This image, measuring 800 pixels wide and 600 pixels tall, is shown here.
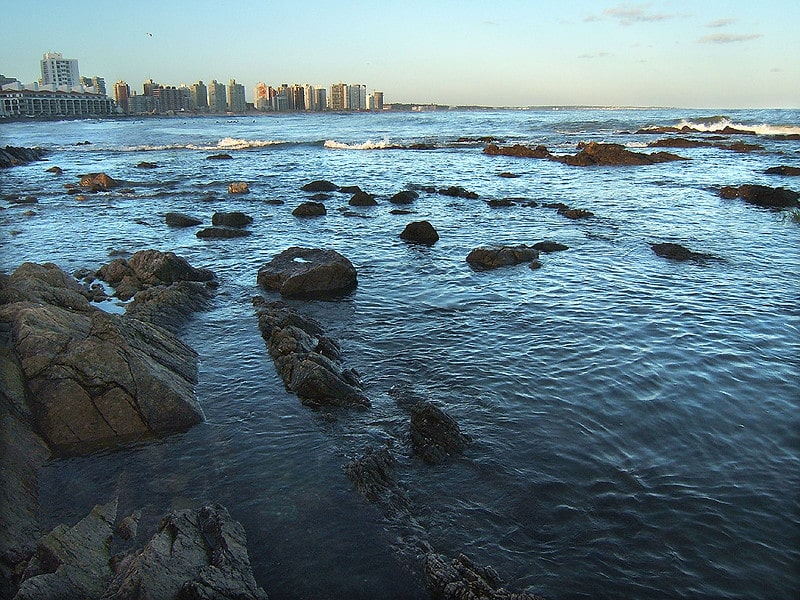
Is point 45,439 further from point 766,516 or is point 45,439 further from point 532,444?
point 766,516

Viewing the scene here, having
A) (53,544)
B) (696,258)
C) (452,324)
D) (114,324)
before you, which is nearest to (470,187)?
(696,258)

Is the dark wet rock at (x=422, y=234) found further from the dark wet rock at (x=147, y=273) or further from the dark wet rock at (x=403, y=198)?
the dark wet rock at (x=403, y=198)

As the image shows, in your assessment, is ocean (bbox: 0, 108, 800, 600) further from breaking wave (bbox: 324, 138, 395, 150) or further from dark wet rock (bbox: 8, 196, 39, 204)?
breaking wave (bbox: 324, 138, 395, 150)

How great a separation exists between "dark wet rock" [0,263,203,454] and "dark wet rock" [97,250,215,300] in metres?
5.60

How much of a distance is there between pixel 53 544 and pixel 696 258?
788 inches

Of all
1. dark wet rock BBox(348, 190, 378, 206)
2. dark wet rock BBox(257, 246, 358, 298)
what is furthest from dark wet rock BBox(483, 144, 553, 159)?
dark wet rock BBox(257, 246, 358, 298)

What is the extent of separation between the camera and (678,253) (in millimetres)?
19891

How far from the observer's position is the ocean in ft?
22.5

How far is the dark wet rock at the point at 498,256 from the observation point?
19.2m

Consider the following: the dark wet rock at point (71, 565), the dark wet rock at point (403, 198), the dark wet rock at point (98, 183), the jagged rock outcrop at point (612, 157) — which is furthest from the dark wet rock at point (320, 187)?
the dark wet rock at point (71, 565)

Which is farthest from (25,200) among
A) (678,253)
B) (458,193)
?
(678,253)

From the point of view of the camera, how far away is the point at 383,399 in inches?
416

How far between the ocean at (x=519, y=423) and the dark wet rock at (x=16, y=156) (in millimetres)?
36318

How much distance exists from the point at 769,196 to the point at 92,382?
33289mm
